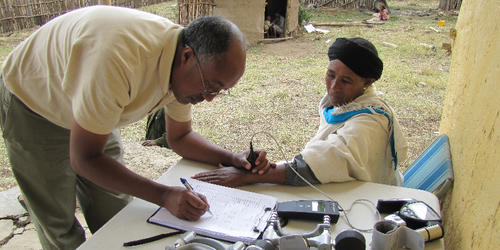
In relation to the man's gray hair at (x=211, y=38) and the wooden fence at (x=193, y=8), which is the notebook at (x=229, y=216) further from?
the wooden fence at (x=193, y=8)

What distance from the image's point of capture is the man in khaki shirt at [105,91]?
4.26 ft

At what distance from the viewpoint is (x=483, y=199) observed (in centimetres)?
138

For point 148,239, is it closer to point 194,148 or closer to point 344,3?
point 194,148

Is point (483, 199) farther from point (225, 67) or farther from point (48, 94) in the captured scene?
point (48, 94)

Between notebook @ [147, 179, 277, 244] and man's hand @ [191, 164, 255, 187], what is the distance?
6cm

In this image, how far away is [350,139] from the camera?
1.74 metres

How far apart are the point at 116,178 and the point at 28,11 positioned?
8.71 m

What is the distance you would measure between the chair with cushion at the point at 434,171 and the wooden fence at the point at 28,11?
861 cm

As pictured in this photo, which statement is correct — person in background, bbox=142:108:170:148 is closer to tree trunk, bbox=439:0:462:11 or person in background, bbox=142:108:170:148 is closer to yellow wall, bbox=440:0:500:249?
yellow wall, bbox=440:0:500:249

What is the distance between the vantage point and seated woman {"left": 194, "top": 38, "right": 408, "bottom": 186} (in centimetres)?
168

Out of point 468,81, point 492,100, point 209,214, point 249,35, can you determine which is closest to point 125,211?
point 209,214

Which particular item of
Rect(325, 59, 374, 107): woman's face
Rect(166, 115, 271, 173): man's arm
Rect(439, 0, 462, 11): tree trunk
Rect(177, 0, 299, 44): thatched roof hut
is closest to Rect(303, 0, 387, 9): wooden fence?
Rect(439, 0, 462, 11): tree trunk

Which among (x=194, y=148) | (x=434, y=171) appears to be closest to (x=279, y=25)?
(x=434, y=171)

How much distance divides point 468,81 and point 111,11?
1820 millimetres
